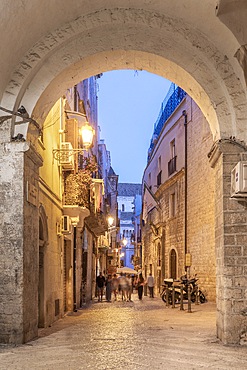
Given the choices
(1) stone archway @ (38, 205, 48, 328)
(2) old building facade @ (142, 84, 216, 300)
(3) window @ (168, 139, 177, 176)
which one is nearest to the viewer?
(1) stone archway @ (38, 205, 48, 328)

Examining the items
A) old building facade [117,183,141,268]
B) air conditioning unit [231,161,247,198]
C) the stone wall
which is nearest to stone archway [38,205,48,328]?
air conditioning unit [231,161,247,198]

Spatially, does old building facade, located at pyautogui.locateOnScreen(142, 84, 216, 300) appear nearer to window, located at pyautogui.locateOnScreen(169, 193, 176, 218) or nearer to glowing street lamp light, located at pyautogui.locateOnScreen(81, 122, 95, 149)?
window, located at pyautogui.locateOnScreen(169, 193, 176, 218)

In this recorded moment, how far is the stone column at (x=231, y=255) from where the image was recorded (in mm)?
8539

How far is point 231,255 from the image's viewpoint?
8.68m

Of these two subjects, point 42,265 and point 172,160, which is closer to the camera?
point 42,265

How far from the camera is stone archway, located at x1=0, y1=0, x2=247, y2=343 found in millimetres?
8578

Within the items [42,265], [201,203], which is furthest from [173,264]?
[42,265]

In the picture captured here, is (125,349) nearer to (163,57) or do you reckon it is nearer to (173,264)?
(163,57)

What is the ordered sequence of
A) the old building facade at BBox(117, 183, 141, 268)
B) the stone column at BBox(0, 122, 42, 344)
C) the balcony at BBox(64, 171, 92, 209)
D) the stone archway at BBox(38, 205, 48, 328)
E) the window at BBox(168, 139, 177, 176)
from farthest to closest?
the old building facade at BBox(117, 183, 141, 268), the window at BBox(168, 139, 177, 176), the balcony at BBox(64, 171, 92, 209), the stone archway at BBox(38, 205, 48, 328), the stone column at BBox(0, 122, 42, 344)

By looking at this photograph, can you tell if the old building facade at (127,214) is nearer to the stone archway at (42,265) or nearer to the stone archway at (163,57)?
the stone archway at (42,265)

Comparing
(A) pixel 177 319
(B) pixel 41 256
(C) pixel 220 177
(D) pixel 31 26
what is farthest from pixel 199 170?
(D) pixel 31 26

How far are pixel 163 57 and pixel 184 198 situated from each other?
49.3 ft

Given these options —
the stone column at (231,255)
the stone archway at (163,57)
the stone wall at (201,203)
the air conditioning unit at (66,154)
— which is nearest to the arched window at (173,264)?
the stone wall at (201,203)

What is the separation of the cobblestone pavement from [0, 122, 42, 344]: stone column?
0.39m
